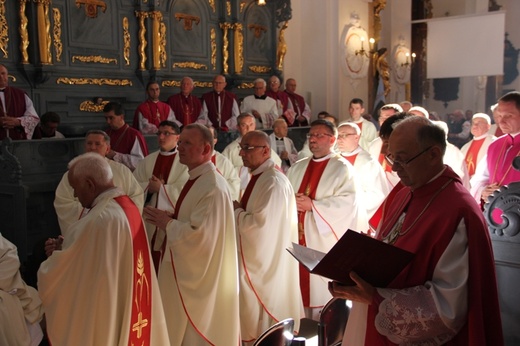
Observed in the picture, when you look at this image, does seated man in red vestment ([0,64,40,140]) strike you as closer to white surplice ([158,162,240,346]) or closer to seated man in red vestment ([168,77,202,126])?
seated man in red vestment ([168,77,202,126])

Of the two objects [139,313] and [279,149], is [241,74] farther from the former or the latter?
[139,313]

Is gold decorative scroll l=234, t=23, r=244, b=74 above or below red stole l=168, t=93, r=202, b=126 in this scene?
above

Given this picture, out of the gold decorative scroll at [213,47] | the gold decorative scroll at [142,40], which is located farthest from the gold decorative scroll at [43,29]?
the gold decorative scroll at [213,47]

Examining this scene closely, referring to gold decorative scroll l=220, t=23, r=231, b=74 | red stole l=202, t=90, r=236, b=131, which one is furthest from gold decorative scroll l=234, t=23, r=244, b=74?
red stole l=202, t=90, r=236, b=131

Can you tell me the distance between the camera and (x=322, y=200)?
17.8ft

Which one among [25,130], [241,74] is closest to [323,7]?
[241,74]

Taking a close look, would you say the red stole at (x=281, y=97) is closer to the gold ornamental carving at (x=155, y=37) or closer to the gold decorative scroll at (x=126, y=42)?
the gold ornamental carving at (x=155, y=37)

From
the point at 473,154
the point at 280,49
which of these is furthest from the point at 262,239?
the point at 280,49

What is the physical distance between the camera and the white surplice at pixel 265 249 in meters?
4.53

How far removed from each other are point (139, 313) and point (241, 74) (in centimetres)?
921

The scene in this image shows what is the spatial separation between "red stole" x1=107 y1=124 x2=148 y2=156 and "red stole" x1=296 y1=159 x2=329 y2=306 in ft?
7.49

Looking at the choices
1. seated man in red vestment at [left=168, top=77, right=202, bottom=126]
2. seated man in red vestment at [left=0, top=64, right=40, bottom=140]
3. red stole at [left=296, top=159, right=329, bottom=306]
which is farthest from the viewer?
seated man in red vestment at [left=168, top=77, right=202, bottom=126]

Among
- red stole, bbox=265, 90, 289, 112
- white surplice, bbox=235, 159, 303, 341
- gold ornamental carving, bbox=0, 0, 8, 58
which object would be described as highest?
gold ornamental carving, bbox=0, 0, 8, 58

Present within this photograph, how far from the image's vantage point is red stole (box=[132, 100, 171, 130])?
8789 mm
